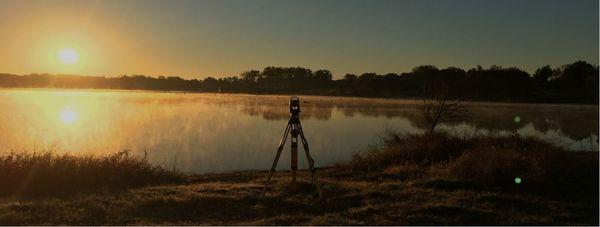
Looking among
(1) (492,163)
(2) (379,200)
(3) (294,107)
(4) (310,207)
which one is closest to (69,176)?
(3) (294,107)

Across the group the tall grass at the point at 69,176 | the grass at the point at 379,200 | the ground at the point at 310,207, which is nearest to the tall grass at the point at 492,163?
the grass at the point at 379,200

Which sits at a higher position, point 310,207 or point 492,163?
point 492,163

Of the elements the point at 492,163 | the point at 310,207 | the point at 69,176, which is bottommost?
the point at 69,176

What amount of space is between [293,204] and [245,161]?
38.9 feet

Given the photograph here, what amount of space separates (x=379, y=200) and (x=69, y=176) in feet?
26.0

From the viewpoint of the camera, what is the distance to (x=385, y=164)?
1786 cm

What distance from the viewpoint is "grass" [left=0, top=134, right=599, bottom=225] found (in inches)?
379

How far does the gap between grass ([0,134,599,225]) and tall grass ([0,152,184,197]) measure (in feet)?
0.34

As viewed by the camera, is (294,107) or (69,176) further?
(69,176)

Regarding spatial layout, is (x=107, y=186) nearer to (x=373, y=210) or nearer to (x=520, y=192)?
(x=373, y=210)

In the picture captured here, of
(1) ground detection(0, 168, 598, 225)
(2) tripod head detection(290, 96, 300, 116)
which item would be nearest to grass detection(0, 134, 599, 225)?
(1) ground detection(0, 168, 598, 225)

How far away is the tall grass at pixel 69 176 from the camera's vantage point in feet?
44.8

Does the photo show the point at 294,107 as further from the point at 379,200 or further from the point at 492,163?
the point at 492,163

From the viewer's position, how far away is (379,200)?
11.1 metres
